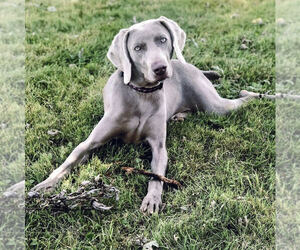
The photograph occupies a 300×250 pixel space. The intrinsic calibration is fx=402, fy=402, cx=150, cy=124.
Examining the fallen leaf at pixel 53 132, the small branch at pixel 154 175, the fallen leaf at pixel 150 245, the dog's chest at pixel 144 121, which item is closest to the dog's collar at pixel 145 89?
the dog's chest at pixel 144 121

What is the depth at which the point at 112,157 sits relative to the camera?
10.3ft

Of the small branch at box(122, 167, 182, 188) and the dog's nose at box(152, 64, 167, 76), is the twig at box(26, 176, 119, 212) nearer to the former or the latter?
the small branch at box(122, 167, 182, 188)

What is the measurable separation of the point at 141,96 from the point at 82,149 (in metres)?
0.61

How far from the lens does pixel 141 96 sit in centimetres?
312

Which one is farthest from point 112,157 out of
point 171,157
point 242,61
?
point 242,61

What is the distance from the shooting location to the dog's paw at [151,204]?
265 cm

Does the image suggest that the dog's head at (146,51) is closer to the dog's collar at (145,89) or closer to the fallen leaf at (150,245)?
the dog's collar at (145,89)

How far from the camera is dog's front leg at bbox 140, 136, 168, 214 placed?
267 centimetres

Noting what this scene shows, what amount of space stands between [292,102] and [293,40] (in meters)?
1.50

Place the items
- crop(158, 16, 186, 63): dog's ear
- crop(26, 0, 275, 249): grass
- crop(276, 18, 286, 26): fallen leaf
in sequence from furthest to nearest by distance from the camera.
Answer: crop(276, 18, 286, 26): fallen leaf
crop(158, 16, 186, 63): dog's ear
crop(26, 0, 275, 249): grass

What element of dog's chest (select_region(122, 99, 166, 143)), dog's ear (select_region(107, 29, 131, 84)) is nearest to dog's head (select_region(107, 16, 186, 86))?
dog's ear (select_region(107, 29, 131, 84))

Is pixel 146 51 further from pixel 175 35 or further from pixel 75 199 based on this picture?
pixel 75 199

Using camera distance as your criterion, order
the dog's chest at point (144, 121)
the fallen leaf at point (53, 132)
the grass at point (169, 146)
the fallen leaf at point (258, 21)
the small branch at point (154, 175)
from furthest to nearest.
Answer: the fallen leaf at point (258, 21)
the fallen leaf at point (53, 132)
the dog's chest at point (144, 121)
the small branch at point (154, 175)
the grass at point (169, 146)

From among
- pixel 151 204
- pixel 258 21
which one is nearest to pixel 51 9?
pixel 258 21
